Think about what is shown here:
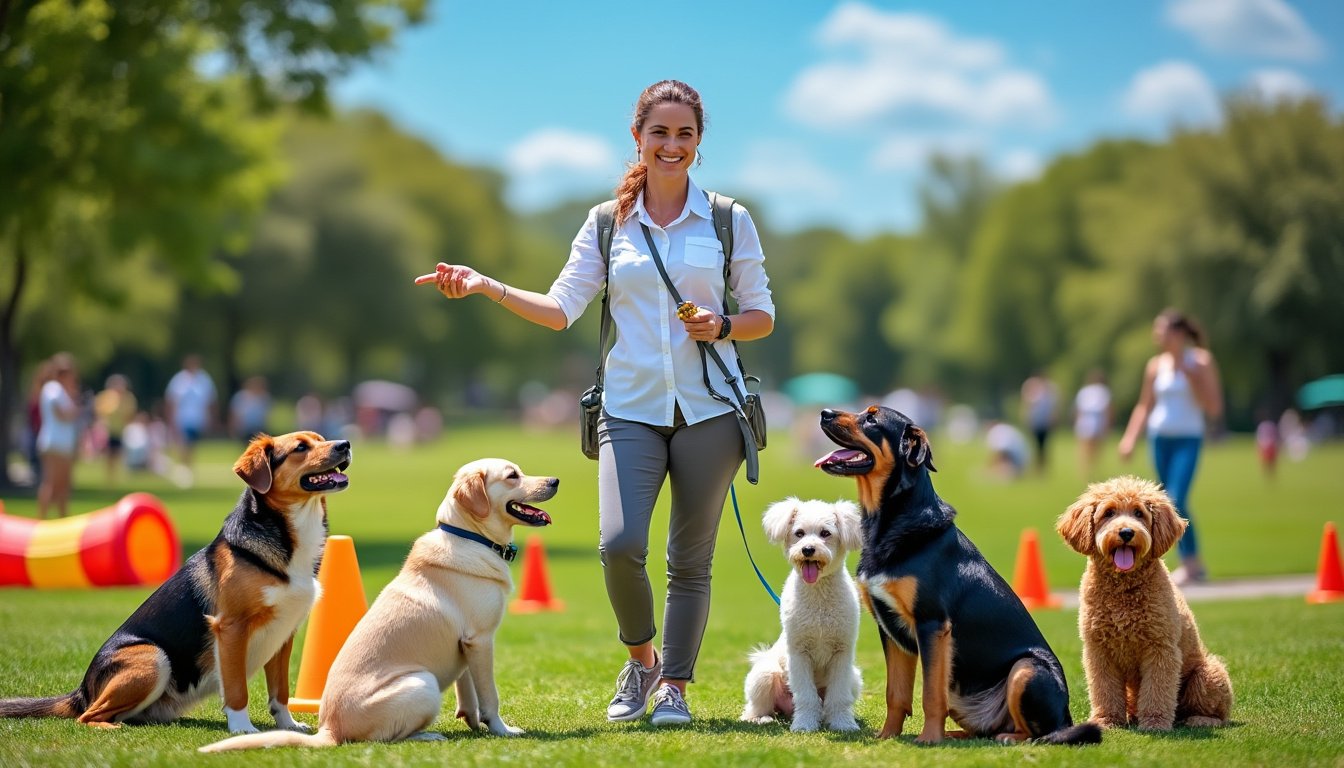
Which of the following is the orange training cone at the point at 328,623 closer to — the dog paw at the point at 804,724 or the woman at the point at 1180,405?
the dog paw at the point at 804,724

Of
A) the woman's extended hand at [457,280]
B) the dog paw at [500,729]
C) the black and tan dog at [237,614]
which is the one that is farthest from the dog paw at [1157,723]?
the black and tan dog at [237,614]

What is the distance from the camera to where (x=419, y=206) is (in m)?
72.2

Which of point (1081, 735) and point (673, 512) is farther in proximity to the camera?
point (673, 512)

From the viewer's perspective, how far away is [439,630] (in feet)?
20.3

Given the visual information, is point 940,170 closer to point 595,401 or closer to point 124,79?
point 124,79

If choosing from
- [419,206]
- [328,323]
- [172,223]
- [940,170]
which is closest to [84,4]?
[172,223]

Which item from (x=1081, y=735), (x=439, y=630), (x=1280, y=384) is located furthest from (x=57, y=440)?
(x=1280, y=384)

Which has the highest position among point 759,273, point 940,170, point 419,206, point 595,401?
point 940,170

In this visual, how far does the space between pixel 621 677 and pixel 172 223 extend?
1739cm

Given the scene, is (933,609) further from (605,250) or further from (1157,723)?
(605,250)

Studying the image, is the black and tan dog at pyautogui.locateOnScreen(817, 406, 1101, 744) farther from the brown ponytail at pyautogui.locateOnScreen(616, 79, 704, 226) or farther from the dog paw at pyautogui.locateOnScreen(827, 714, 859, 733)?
the brown ponytail at pyautogui.locateOnScreen(616, 79, 704, 226)

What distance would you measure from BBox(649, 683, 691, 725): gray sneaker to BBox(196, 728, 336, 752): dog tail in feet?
5.22

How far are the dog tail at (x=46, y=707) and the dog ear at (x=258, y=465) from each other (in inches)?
56.5

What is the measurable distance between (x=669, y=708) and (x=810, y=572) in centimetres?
98
